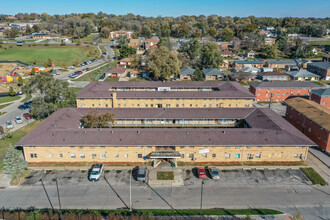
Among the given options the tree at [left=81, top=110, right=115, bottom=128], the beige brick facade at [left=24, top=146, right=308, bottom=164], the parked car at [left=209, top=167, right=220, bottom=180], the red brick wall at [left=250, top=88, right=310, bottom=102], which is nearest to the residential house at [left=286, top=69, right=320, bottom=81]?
the red brick wall at [left=250, top=88, right=310, bottom=102]

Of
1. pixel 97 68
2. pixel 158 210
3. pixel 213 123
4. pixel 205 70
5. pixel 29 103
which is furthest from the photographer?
pixel 97 68

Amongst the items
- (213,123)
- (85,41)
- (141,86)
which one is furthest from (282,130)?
(85,41)

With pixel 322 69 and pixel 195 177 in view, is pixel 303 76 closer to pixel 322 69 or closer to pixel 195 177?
pixel 322 69

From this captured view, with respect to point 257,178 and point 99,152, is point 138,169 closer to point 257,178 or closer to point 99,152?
point 99,152

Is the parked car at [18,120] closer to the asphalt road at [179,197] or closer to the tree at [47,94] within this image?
the tree at [47,94]

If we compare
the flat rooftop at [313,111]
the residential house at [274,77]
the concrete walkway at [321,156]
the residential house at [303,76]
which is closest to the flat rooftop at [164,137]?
the concrete walkway at [321,156]

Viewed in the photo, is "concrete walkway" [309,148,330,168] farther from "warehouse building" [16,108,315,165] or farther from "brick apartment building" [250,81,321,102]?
"brick apartment building" [250,81,321,102]
